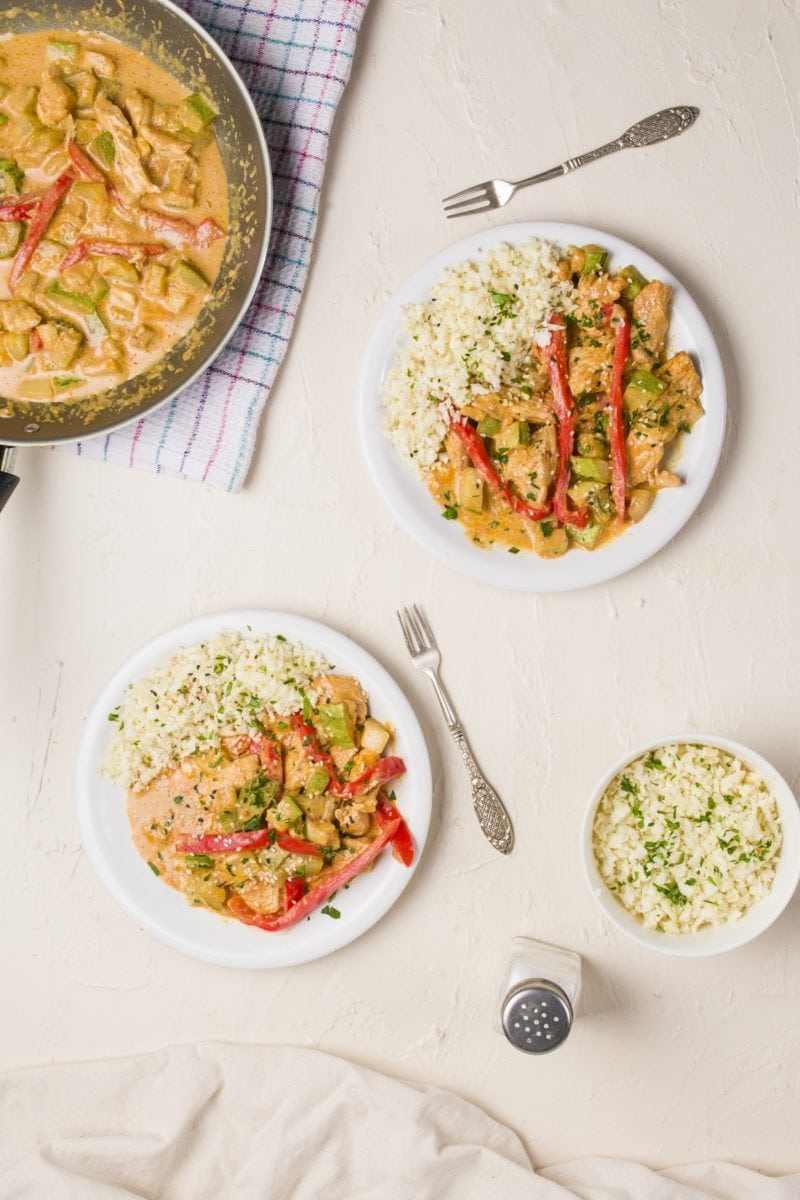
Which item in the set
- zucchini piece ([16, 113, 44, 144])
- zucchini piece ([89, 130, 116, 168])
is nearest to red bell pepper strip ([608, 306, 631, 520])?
zucchini piece ([89, 130, 116, 168])

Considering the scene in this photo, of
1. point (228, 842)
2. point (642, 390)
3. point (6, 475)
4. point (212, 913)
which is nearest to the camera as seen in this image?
point (6, 475)

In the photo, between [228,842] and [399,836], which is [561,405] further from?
[228,842]

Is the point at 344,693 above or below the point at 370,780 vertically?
above

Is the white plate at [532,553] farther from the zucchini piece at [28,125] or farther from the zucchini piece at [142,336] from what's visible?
the zucchini piece at [28,125]

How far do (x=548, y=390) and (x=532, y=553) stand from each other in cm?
46

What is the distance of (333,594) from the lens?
302 centimetres

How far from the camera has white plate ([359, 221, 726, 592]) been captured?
2.81 metres

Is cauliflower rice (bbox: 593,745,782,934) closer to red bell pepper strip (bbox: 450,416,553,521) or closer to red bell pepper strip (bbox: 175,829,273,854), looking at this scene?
red bell pepper strip (bbox: 450,416,553,521)

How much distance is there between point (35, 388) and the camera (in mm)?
2811

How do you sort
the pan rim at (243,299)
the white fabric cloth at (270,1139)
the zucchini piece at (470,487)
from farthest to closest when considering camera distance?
the white fabric cloth at (270,1139) < the zucchini piece at (470,487) < the pan rim at (243,299)

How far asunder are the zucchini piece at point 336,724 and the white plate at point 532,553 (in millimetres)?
516

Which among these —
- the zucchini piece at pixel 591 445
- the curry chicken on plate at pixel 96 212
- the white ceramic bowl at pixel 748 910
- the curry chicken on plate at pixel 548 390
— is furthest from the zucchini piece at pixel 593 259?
the white ceramic bowl at pixel 748 910

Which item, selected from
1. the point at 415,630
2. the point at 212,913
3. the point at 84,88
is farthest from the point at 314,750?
the point at 84,88

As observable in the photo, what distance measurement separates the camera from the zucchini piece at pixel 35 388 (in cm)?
281
